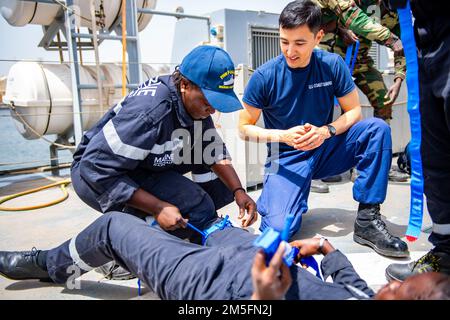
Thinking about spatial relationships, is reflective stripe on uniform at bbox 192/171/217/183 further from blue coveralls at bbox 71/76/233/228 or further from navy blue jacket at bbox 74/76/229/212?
navy blue jacket at bbox 74/76/229/212

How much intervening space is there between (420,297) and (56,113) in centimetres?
436

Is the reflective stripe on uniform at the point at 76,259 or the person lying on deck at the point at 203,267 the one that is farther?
the reflective stripe on uniform at the point at 76,259

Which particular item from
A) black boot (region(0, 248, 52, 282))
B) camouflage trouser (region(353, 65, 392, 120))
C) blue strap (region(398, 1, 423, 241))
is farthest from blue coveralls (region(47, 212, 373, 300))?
camouflage trouser (region(353, 65, 392, 120))

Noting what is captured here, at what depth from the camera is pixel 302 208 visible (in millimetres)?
2266

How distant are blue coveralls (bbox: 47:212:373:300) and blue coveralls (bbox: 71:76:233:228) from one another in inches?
8.4

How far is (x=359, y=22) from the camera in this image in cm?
308

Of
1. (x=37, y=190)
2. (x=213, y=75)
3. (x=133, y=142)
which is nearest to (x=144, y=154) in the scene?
(x=133, y=142)

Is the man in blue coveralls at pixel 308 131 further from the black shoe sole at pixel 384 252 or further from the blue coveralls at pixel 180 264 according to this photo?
the blue coveralls at pixel 180 264

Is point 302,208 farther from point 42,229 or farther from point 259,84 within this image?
point 42,229

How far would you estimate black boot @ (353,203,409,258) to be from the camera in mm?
1999

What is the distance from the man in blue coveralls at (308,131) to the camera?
7.01ft

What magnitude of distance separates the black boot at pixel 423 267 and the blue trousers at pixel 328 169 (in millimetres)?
449

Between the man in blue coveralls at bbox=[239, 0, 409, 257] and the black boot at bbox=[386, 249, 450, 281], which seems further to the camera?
the man in blue coveralls at bbox=[239, 0, 409, 257]

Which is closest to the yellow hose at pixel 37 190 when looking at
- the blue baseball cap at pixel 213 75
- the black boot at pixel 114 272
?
the black boot at pixel 114 272
